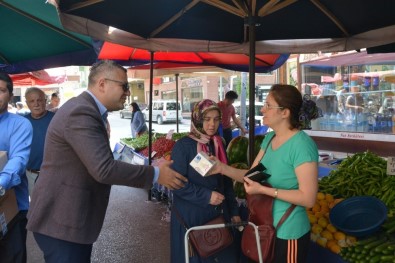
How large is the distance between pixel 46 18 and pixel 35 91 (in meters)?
0.98

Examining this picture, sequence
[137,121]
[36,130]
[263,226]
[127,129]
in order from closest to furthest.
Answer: [263,226]
[36,130]
[137,121]
[127,129]

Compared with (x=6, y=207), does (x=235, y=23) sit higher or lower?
higher

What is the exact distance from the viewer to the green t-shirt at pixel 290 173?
2168 millimetres

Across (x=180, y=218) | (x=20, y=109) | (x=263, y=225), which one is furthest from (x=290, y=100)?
(x=20, y=109)

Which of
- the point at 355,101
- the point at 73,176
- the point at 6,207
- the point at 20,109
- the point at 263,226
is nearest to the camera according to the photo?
the point at 73,176

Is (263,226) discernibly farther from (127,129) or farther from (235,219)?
(127,129)

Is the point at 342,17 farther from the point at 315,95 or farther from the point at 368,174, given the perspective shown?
the point at 315,95

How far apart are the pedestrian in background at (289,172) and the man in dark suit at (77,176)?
79 centimetres

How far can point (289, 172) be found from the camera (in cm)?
223

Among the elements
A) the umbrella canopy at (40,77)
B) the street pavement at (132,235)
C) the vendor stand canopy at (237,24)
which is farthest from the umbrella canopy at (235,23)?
the umbrella canopy at (40,77)

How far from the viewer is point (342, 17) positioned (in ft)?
13.0

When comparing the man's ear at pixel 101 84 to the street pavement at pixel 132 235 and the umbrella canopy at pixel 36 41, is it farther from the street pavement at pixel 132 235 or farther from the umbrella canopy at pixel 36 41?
the street pavement at pixel 132 235

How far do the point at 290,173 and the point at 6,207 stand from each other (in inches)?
77.0

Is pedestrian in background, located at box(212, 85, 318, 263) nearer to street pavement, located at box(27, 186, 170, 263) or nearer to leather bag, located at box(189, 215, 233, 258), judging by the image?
leather bag, located at box(189, 215, 233, 258)
